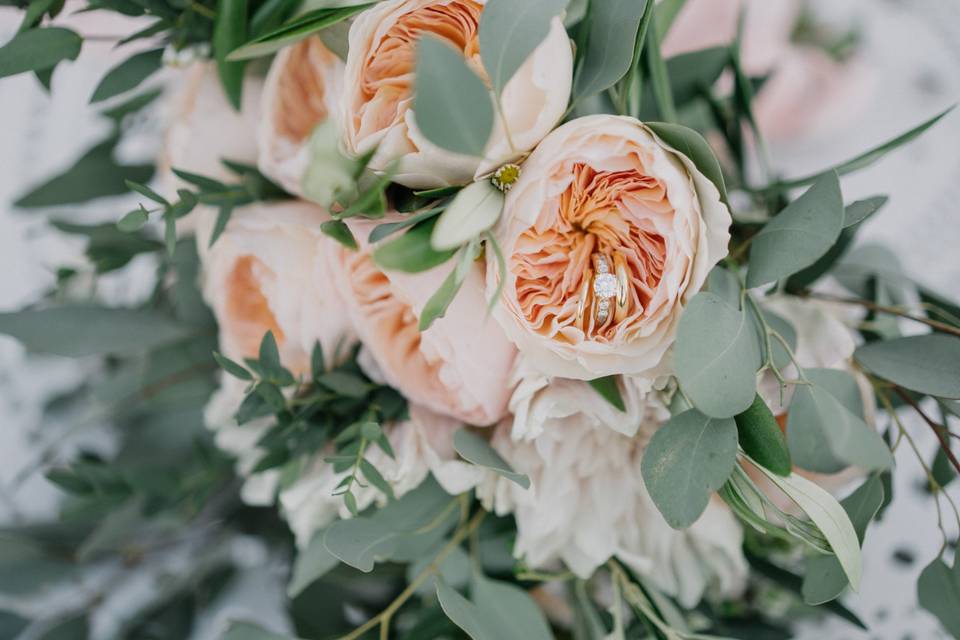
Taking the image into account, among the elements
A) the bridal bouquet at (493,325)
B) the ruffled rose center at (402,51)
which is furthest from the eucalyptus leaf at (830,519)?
the ruffled rose center at (402,51)

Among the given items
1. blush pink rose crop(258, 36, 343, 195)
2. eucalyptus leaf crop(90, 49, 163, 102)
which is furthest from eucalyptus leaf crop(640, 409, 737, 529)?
eucalyptus leaf crop(90, 49, 163, 102)

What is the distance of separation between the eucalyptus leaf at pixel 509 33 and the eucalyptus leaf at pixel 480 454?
0.52 ft

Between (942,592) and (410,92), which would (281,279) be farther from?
(942,592)

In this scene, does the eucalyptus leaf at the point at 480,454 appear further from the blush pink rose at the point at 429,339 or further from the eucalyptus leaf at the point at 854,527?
the eucalyptus leaf at the point at 854,527

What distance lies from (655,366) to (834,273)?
8.4 inches

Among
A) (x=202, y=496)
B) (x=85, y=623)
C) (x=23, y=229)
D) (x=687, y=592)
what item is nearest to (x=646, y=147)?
(x=687, y=592)

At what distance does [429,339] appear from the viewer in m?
0.34

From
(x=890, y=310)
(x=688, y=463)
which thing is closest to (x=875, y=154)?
(x=890, y=310)

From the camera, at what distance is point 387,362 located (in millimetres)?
364

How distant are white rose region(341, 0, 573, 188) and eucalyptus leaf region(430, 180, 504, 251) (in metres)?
0.01

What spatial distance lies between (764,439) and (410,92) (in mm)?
205

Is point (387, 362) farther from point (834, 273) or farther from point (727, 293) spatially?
point (834, 273)

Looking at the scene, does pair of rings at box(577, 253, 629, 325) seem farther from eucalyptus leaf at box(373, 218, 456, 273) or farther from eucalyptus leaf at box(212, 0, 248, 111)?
eucalyptus leaf at box(212, 0, 248, 111)

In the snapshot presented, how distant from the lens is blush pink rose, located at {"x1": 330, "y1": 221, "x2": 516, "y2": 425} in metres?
0.32
